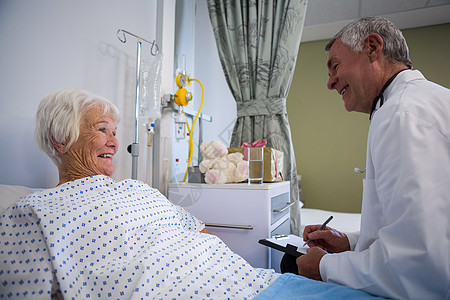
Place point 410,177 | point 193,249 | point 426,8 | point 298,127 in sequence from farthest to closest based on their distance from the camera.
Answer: point 298,127
point 426,8
point 193,249
point 410,177

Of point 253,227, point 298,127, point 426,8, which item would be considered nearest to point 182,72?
point 253,227

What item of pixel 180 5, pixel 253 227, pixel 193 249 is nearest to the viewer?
pixel 193 249

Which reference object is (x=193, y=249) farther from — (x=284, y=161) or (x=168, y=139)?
(x=284, y=161)

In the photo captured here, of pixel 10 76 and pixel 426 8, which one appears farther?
pixel 426 8

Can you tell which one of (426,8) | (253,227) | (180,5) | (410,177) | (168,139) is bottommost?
(253,227)

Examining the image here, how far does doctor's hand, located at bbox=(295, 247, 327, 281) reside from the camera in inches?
33.7

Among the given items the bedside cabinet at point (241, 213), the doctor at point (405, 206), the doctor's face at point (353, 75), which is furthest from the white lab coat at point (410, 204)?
the bedside cabinet at point (241, 213)

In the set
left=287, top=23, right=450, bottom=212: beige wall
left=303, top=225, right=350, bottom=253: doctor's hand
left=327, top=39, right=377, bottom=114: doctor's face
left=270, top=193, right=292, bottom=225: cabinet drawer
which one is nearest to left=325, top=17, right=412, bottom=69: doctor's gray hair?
left=327, top=39, right=377, bottom=114: doctor's face

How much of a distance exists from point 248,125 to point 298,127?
1657 millimetres

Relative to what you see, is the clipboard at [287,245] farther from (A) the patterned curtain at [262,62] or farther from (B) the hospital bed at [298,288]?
(A) the patterned curtain at [262,62]

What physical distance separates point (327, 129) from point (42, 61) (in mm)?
2943

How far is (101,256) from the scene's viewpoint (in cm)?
78

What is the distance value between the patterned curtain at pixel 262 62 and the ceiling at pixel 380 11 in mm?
958

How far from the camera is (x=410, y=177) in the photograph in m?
0.65
